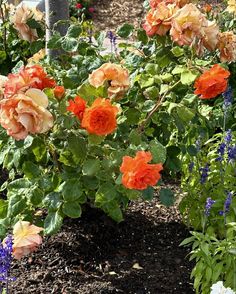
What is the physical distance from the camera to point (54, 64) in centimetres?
353

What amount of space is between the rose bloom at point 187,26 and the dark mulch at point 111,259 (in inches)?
44.5

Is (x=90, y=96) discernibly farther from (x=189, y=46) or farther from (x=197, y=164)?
(x=197, y=164)

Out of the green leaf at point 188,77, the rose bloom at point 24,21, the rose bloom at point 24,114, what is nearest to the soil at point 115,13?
the rose bloom at point 24,21

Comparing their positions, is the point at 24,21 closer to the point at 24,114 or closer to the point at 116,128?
the point at 116,128

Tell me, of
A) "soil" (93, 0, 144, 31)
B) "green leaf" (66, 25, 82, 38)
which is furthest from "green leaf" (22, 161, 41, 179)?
"soil" (93, 0, 144, 31)

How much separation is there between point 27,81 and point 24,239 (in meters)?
0.65

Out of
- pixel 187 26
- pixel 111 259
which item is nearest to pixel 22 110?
pixel 187 26

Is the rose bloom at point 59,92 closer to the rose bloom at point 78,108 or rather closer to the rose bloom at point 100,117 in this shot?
the rose bloom at point 78,108

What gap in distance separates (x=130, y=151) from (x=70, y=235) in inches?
36.8

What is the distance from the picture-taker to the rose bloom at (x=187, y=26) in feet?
9.90

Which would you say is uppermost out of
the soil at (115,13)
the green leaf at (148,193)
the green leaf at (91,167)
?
the green leaf at (91,167)

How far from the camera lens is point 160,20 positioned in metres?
3.14

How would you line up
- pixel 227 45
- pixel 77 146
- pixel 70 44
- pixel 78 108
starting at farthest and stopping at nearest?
pixel 227 45
pixel 70 44
pixel 77 146
pixel 78 108

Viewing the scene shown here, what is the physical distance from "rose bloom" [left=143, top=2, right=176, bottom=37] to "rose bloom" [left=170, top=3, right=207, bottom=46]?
8 centimetres
